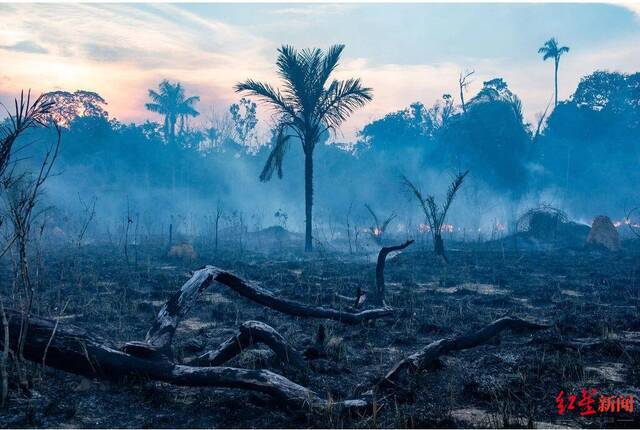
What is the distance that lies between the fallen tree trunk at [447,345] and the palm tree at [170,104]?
4858cm

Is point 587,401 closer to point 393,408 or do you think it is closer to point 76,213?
point 393,408

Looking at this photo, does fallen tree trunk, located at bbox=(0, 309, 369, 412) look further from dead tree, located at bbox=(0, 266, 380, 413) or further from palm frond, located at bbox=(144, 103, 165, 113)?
palm frond, located at bbox=(144, 103, 165, 113)

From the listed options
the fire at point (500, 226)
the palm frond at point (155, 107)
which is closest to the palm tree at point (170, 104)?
the palm frond at point (155, 107)

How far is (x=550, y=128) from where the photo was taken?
38062mm

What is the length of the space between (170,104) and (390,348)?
5086 centimetres

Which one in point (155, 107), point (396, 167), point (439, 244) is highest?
point (155, 107)

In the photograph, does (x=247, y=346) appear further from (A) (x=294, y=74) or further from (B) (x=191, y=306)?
(A) (x=294, y=74)

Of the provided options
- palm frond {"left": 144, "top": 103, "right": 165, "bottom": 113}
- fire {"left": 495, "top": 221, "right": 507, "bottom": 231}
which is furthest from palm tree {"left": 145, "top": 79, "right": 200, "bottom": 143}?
fire {"left": 495, "top": 221, "right": 507, "bottom": 231}

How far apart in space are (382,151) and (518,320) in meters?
35.7

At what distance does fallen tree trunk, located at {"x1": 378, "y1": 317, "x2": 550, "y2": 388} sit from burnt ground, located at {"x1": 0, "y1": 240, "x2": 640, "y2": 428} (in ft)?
0.39

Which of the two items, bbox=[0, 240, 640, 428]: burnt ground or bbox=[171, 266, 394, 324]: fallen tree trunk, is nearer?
bbox=[0, 240, 640, 428]: burnt ground

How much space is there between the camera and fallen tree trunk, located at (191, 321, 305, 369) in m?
4.48

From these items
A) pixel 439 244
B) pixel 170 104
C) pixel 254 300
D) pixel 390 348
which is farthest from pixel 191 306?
pixel 170 104

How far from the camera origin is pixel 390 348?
221 inches
